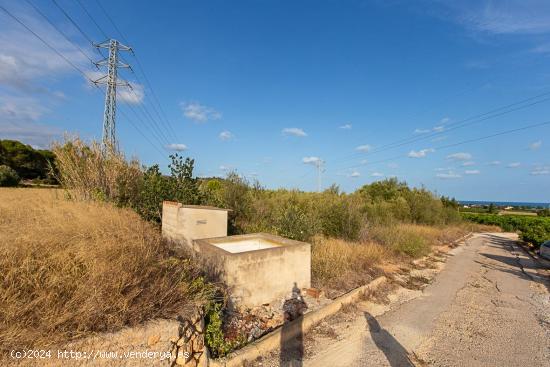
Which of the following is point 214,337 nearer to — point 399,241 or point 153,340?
point 153,340

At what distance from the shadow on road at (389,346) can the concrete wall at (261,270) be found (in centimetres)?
170

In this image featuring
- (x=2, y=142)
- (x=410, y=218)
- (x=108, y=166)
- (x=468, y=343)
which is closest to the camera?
(x=468, y=343)

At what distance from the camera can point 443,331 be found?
5359 mm

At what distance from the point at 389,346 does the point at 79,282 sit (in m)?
4.56

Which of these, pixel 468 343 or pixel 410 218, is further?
pixel 410 218

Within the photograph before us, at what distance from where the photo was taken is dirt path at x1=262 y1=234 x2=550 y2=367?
4.35m

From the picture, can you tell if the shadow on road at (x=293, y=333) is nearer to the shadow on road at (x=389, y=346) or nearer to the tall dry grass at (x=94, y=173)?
the shadow on road at (x=389, y=346)

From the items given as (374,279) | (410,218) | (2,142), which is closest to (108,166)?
(374,279)

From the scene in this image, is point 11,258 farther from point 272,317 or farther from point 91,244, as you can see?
point 272,317

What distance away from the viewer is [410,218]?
2225 cm

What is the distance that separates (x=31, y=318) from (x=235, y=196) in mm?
9895

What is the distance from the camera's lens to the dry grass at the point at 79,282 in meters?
2.48

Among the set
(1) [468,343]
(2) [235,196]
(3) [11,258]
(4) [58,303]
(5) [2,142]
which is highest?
(5) [2,142]

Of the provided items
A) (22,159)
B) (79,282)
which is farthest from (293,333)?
(22,159)
